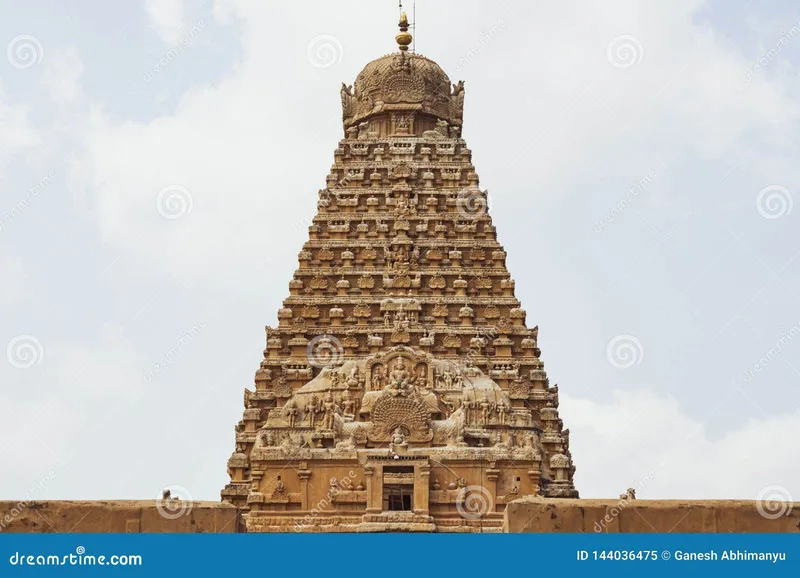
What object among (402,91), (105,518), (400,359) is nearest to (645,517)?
(105,518)

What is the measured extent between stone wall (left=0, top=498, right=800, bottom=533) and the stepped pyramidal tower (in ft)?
67.1

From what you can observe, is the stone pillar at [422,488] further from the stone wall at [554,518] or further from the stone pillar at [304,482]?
the stone wall at [554,518]

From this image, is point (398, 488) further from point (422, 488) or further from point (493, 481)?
point (493, 481)

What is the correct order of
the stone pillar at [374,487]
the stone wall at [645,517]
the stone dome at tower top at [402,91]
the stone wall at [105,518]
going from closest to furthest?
the stone wall at [645,517], the stone wall at [105,518], the stone pillar at [374,487], the stone dome at tower top at [402,91]

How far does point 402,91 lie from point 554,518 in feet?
144

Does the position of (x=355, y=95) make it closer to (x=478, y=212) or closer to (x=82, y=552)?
(x=478, y=212)

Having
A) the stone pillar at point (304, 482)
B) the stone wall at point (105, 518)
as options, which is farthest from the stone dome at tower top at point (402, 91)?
the stone wall at point (105, 518)

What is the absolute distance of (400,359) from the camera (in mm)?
61469

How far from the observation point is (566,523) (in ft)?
109

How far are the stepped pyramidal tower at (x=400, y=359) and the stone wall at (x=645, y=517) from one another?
2159 centimetres

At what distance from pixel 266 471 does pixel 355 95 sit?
2370cm

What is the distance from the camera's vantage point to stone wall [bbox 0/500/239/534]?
113 ft

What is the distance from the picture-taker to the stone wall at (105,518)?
3444 centimetres

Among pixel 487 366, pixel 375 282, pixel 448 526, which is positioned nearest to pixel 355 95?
pixel 375 282
